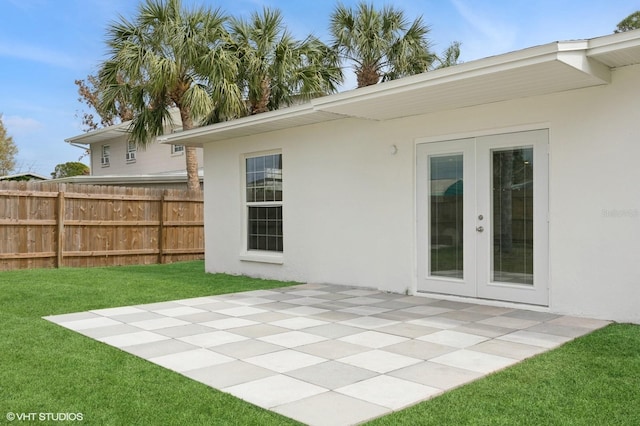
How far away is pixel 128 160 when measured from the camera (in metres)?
20.5

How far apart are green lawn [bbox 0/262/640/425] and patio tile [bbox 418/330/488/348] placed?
660 millimetres

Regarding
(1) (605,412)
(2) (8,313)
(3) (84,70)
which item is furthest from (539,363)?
(3) (84,70)

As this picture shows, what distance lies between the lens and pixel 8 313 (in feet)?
19.6

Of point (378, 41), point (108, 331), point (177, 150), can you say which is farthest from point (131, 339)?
point (177, 150)

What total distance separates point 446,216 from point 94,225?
8.35 m

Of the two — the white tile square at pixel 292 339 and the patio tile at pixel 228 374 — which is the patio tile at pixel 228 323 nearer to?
the white tile square at pixel 292 339

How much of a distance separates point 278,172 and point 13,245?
579 centimetres

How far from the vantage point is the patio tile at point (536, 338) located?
14.9 ft

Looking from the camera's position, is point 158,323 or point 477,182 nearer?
point 158,323

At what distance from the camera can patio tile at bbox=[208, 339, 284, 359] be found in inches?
171

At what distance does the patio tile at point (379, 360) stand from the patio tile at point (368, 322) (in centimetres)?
100

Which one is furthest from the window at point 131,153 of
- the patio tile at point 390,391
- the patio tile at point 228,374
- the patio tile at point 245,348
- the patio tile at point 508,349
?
the patio tile at point 390,391

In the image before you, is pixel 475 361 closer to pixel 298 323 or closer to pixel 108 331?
pixel 298 323

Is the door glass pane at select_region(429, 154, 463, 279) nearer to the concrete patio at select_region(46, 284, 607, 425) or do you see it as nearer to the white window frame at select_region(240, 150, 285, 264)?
the concrete patio at select_region(46, 284, 607, 425)
